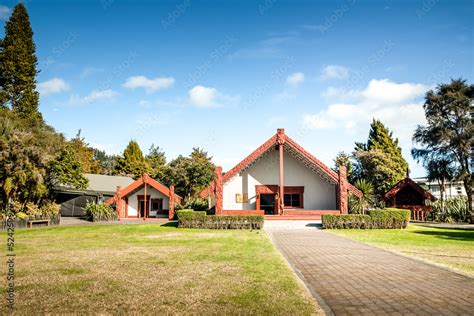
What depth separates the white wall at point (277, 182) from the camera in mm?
25422

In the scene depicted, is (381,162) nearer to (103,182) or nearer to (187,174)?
(187,174)

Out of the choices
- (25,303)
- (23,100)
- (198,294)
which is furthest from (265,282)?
(23,100)

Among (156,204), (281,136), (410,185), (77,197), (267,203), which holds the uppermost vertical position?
(281,136)

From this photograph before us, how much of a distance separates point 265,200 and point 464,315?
2147cm

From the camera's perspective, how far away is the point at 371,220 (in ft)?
58.9

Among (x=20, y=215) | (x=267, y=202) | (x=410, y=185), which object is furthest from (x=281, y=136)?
(x=20, y=215)

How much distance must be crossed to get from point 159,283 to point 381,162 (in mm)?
39203

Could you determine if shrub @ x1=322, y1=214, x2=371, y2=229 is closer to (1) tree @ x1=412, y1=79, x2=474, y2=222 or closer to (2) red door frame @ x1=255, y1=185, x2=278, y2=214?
(2) red door frame @ x1=255, y1=185, x2=278, y2=214

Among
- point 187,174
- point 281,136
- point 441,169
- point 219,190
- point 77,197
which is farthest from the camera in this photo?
point 187,174

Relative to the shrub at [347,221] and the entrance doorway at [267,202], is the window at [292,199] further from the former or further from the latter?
the shrub at [347,221]

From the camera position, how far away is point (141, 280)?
609cm

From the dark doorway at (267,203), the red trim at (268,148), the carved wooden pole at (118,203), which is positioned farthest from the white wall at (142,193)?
the dark doorway at (267,203)

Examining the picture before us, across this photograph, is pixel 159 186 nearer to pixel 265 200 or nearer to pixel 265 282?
pixel 265 200

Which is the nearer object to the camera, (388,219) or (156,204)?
(388,219)
